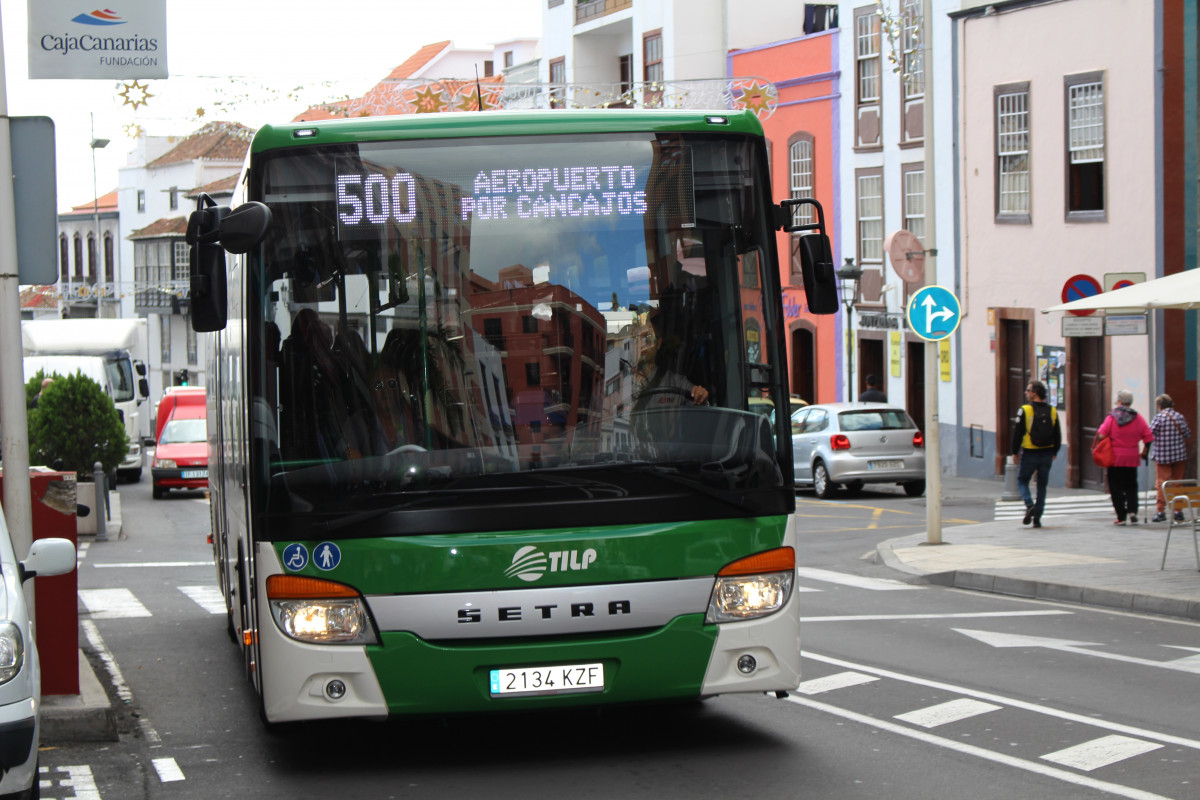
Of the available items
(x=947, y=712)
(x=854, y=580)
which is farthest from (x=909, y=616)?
(x=947, y=712)

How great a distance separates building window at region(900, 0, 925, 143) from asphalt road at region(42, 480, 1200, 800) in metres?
22.7

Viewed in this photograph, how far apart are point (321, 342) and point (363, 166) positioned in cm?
82

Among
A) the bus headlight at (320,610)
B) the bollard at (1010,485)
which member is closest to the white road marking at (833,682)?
the bus headlight at (320,610)

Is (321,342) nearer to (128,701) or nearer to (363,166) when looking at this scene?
(363,166)

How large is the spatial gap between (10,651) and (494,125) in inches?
123

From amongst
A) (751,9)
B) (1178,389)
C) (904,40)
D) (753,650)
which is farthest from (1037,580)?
(751,9)

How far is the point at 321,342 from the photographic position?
23.7 feet

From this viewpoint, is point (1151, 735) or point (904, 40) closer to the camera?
point (1151, 735)

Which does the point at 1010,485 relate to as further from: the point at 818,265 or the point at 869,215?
the point at 818,265

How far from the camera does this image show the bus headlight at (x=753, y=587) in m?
7.43

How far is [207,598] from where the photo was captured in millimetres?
16312

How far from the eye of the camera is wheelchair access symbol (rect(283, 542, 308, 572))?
7.16 metres

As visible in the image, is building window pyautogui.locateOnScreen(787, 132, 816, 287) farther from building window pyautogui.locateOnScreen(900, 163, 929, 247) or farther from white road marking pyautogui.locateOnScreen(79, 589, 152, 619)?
white road marking pyautogui.locateOnScreen(79, 589, 152, 619)

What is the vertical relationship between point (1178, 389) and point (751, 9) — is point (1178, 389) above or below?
below
